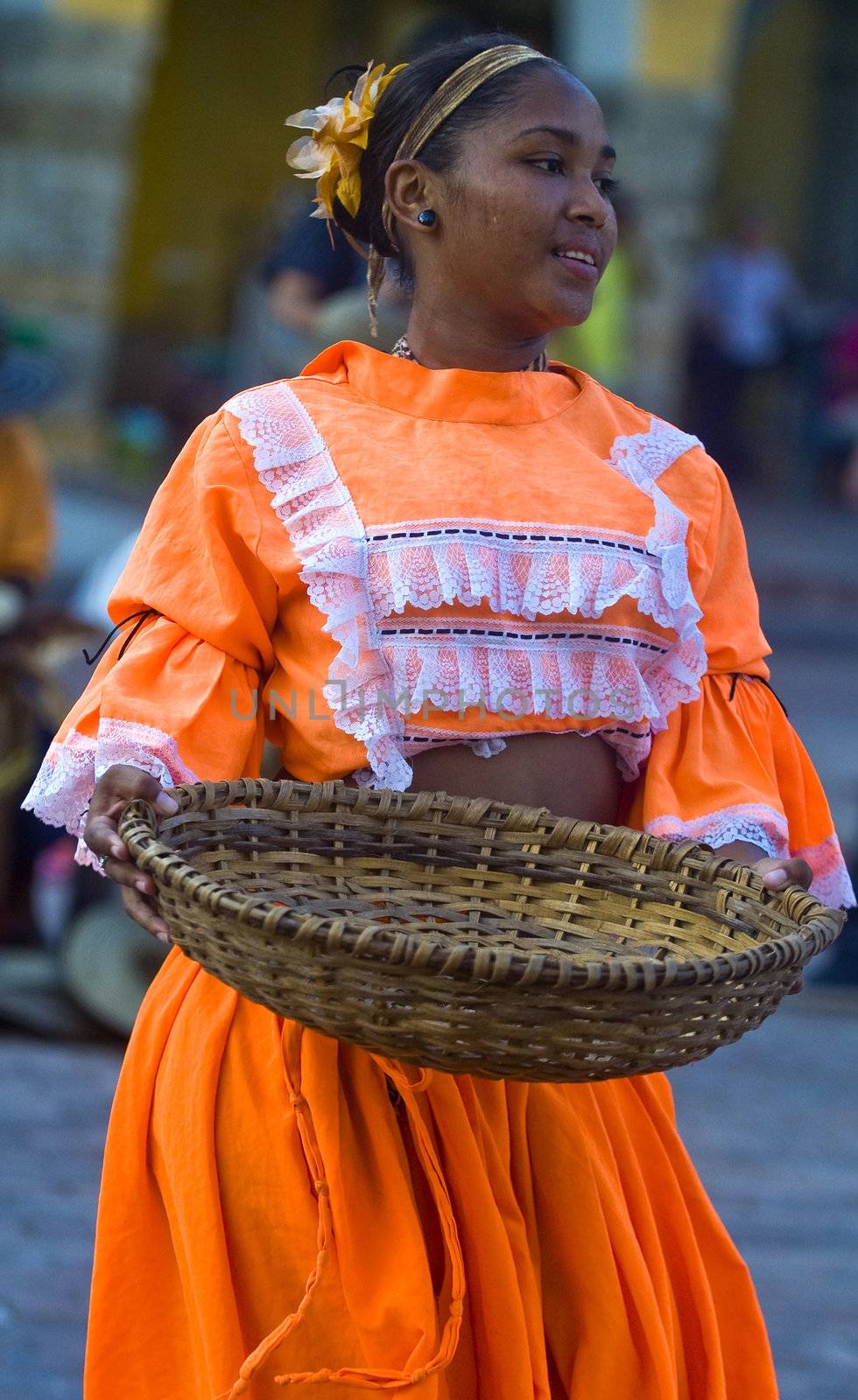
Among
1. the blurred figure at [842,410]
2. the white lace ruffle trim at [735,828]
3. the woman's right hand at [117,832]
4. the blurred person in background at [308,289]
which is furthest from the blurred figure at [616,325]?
the woman's right hand at [117,832]

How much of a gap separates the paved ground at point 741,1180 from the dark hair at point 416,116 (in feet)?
6.37

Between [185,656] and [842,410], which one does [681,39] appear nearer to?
[842,410]

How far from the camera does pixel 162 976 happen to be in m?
2.17

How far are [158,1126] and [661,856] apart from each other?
0.62 m

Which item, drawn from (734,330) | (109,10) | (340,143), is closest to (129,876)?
(340,143)

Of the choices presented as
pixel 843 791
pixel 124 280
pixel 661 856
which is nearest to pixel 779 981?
pixel 661 856

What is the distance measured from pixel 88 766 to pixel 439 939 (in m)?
0.44

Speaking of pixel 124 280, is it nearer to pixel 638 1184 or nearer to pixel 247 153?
pixel 247 153

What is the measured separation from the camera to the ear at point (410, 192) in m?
2.16

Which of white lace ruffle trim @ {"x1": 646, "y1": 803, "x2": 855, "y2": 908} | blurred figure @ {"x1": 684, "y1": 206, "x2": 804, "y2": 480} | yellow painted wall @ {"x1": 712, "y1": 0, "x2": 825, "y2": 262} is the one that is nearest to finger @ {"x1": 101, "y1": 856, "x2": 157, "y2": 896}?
white lace ruffle trim @ {"x1": 646, "y1": 803, "x2": 855, "y2": 908}

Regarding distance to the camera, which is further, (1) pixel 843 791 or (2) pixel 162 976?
(1) pixel 843 791

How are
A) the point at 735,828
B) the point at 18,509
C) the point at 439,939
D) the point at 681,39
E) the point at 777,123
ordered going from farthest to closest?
the point at 777,123 → the point at 681,39 → the point at 18,509 → the point at 735,828 → the point at 439,939

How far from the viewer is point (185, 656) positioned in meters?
2.04

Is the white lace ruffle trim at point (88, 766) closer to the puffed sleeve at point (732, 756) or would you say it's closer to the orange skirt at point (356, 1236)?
the orange skirt at point (356, 1236)
